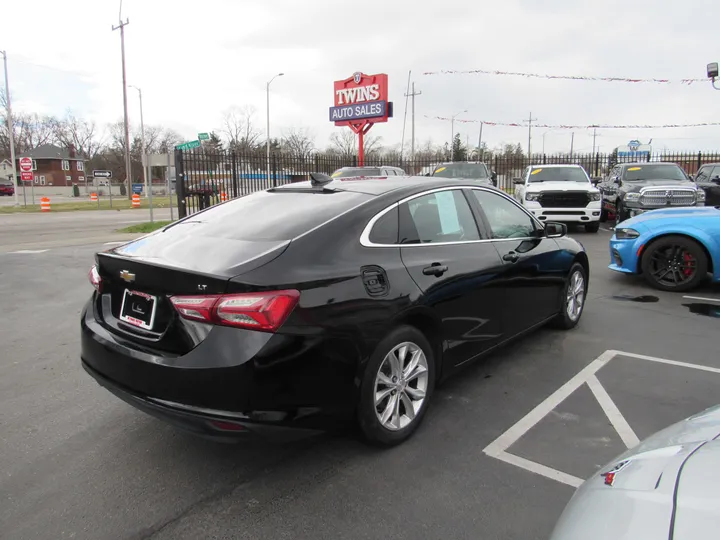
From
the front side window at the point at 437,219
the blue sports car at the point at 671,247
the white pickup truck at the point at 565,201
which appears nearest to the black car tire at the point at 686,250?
the blue sports car at the point at 671,247

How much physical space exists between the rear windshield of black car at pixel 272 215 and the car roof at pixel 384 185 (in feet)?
0.30

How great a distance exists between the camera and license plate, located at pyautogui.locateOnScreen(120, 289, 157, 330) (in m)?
2.75

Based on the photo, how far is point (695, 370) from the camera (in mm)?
4340

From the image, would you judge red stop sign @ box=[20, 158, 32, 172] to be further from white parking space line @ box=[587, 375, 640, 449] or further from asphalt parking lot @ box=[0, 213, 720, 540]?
white parking space line @ box=[587, 375, 640, 449]

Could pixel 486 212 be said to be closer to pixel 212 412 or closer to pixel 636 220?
pixel 212 412

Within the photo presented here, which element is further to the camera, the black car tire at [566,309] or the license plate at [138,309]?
the black car tire at [566,309]

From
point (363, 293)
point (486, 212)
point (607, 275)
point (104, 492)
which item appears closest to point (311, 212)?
point (363, 293)

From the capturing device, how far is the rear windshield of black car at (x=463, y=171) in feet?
54.4

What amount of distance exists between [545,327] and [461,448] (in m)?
2.79

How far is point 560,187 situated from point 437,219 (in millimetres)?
11439

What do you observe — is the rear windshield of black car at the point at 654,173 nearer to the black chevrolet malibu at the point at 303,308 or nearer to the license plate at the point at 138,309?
the black chevrolet malibu at the point at 303,308

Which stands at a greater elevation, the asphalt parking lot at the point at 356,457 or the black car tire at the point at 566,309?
the black car tire at the point at 566,309

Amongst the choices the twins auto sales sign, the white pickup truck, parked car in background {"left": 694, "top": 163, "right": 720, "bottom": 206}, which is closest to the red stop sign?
the twins auto sales sign

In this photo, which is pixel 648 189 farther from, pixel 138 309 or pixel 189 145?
pixel 138 309
